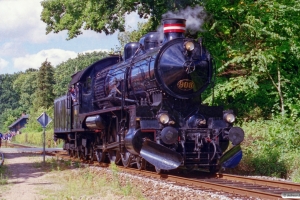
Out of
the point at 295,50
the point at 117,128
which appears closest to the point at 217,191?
the point at 117,128

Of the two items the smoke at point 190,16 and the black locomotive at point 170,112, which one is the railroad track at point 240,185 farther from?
the smoke at point 190,16

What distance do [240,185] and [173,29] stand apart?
4.80m

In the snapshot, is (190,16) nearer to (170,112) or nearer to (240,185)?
(170,112)

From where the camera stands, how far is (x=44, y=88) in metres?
67.4

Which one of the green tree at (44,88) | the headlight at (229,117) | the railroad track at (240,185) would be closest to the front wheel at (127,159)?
the railroad track at (240,185)

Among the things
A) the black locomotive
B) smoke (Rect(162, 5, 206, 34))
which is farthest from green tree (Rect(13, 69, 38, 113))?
the black locomotive

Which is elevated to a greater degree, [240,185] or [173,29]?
[173,29]

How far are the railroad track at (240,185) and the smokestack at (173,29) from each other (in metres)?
3.80

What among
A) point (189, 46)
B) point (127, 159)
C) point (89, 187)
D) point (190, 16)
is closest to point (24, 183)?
point (89, 187)

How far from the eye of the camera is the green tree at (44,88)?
220 feet

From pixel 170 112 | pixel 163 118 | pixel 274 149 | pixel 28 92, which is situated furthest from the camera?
pixel 28 92

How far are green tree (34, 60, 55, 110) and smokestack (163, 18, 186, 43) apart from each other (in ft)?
182

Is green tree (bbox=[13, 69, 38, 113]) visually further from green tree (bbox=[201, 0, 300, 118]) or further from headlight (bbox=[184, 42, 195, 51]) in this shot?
headlight (bbox=[184, 42, 195, 51])

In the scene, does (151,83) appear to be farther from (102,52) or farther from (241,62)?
(102,52)
